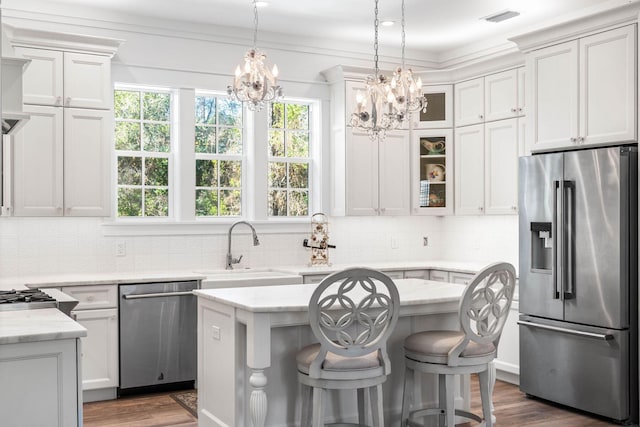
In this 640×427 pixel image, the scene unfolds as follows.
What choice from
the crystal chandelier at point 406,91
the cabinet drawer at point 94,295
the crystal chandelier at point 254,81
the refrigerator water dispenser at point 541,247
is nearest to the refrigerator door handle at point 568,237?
the refrigerator water dispenser at point 541,247

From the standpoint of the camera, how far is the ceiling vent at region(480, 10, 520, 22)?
5.47 m

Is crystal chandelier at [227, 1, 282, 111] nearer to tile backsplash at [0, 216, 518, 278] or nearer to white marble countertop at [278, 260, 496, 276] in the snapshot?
white marble countertop at [278, 260, 496, 276]

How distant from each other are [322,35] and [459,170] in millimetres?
1763

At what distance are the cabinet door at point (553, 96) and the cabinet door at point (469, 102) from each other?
990mm

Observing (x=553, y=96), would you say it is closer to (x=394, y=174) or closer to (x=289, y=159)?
(x=394, y=174)

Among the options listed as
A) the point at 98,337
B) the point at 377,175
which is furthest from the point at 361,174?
the point at 98,337

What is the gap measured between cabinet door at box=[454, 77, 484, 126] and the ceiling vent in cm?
57

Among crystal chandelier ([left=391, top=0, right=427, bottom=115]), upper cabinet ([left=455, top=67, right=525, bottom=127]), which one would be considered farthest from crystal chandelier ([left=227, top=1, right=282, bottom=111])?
upper cabinet ([left=455, top=67, right=525, bottom=127])

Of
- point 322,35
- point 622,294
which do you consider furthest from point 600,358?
point 322,35

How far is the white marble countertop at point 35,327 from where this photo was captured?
256cm

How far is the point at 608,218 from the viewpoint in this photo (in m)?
4.38

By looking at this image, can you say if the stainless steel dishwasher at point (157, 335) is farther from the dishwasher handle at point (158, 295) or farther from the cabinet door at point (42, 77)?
the cabinet door at point (42, 77)

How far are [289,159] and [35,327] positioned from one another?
153 inches

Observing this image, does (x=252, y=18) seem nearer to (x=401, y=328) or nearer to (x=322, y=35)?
(x=322, y=35)
